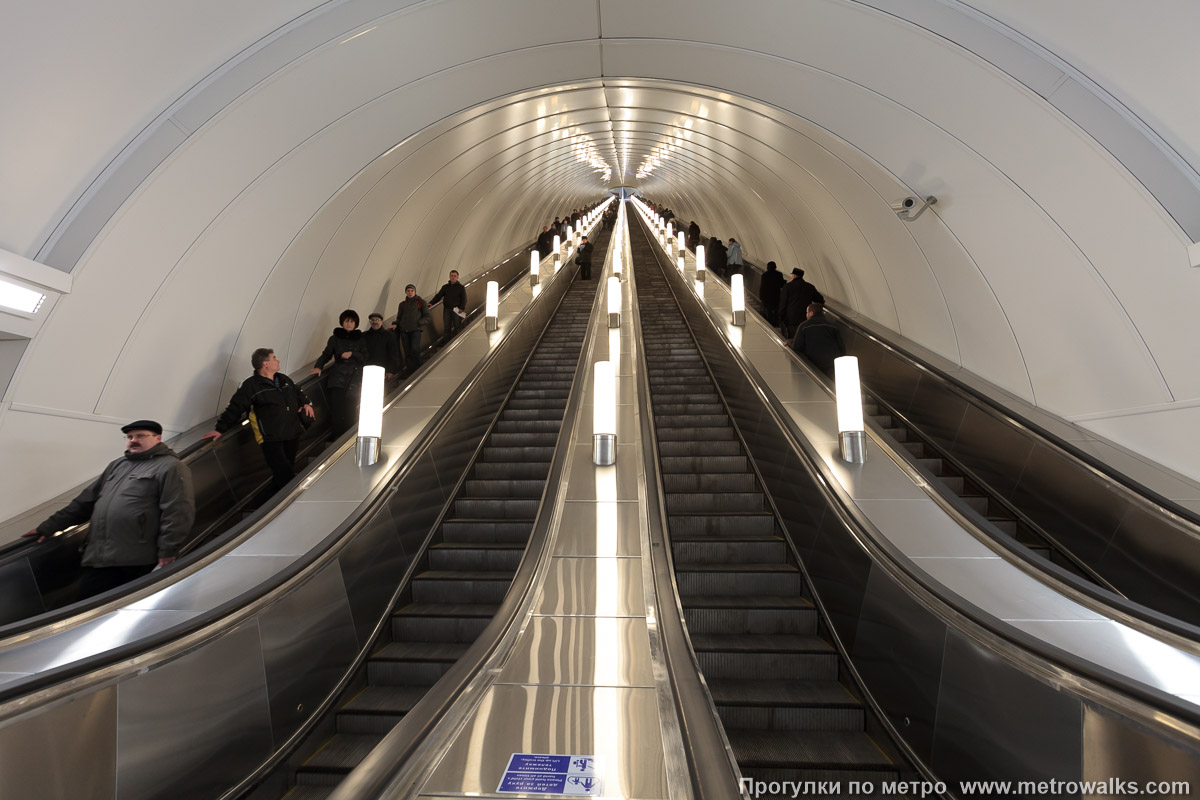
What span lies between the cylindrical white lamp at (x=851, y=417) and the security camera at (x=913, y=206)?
4.46 m

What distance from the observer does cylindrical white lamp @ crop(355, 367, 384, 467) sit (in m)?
6.10

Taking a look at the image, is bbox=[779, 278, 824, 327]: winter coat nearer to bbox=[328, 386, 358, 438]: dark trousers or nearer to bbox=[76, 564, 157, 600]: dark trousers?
bbox=[328, 386, 358, 438]: dark trousers

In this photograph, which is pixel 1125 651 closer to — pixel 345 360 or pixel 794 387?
pixel 794 387

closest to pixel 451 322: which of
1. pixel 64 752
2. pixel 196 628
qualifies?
pixel 196 628

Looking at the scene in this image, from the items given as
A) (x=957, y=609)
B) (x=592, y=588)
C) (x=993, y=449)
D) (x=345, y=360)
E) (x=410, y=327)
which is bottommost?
(x=592, y=588)

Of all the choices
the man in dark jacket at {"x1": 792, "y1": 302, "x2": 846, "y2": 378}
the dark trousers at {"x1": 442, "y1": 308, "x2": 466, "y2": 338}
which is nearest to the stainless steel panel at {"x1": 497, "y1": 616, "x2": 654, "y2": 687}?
the man in dark jacket at {"x1": 792, "y1": 302, "x2": 846, "y2": 378}

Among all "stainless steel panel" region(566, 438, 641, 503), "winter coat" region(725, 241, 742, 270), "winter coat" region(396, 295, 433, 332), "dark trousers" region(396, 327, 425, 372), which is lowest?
"stainless steel panel" region(566, 438, 641, 503)

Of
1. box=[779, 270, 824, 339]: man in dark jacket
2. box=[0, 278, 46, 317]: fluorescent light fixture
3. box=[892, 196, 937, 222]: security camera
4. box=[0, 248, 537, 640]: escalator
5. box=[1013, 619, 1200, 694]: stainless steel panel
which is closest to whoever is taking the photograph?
box=[1013, 619, 1200, 694]: stainless steel panel

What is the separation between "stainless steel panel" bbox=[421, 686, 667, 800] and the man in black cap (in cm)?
295

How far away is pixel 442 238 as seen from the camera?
16.9 m

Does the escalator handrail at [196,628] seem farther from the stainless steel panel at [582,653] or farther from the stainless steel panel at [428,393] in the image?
the stainless steel panel at [428,393]

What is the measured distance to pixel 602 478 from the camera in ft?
19.8

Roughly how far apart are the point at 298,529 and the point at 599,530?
6.96 feet

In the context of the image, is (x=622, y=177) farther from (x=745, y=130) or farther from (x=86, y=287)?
(x=86, y=287)
